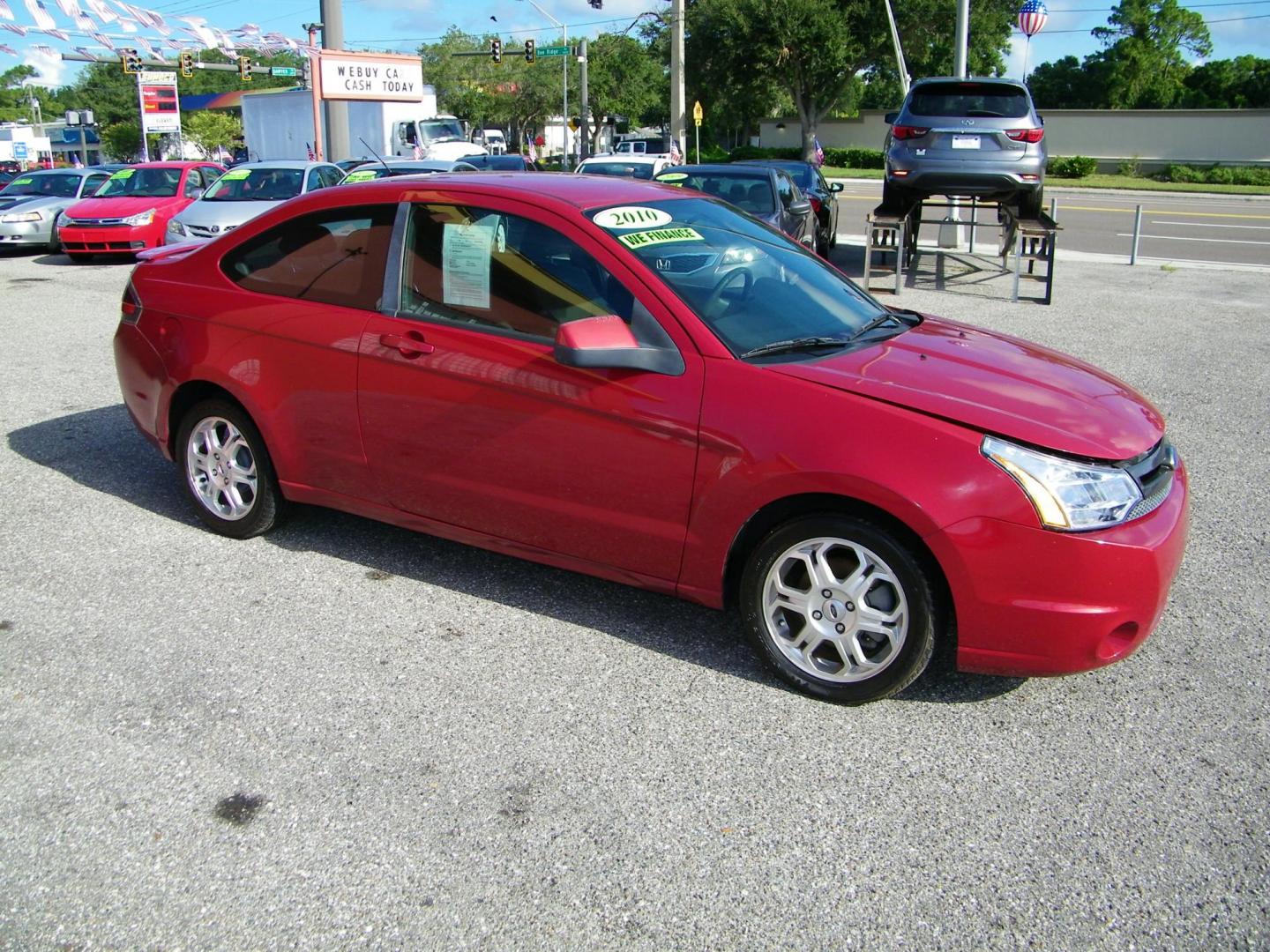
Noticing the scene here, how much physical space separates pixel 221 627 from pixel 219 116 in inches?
2877

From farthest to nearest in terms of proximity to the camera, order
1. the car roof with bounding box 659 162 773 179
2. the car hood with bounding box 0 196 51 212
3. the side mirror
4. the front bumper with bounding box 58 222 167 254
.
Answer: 1. the car hood with bounding box 0 196 51 212
2. the front bumper with bounding box 58 222 167 254
3. the car roof with bounding box 659 162 773 179
4. the side mirror

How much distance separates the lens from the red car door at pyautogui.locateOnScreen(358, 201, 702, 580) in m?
3.85

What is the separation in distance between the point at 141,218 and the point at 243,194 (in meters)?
1.64

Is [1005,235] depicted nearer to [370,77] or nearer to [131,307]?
[131,307]

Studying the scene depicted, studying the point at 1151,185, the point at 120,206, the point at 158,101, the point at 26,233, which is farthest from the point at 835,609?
the point at 158,101

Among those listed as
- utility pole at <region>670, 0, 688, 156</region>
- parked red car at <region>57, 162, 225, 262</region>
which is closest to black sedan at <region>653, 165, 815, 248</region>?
parked red car at <region>57, 162, 225, 262</region>

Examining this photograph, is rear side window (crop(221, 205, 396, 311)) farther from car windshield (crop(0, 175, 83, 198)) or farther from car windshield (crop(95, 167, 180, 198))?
car windshield (crop(0, 175, 83, 198))

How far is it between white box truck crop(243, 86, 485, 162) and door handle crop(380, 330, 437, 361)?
34710 millimetres

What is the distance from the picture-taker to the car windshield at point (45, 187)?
19.6m

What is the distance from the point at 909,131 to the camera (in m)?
13.1

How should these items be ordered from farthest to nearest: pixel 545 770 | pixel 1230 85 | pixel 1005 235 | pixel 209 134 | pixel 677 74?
pixel 209 134 → pixel 1230 85 → pixel 677 74 → pixel 1005 235 → pixel 545 770

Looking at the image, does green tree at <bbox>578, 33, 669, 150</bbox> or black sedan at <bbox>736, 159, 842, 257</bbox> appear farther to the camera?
green tree at <bbox>578, 33, 669, 150</bbox>

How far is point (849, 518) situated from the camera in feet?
11.6

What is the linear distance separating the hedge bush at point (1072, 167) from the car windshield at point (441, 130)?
2265cm
